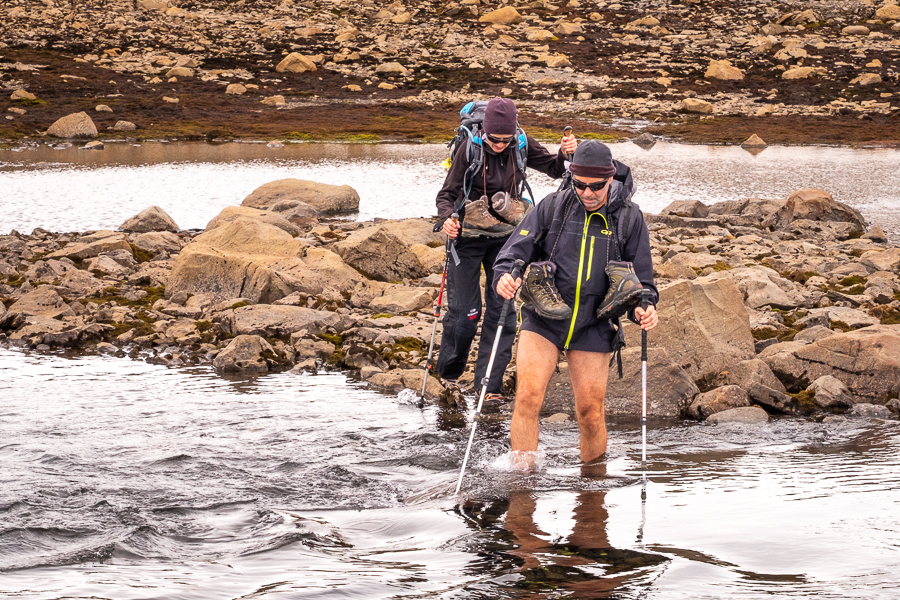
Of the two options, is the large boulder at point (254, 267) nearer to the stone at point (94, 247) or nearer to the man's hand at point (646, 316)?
the stone at point (94, 247)

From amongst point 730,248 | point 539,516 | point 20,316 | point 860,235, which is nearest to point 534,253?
point 539,516

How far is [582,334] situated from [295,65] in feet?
243

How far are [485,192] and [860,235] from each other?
14.4 meters

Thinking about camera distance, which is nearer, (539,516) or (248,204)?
(539,516)

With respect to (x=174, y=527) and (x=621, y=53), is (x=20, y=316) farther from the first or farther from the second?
(x=621, y=53)

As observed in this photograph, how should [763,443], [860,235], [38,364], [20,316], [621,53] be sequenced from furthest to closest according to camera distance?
[621,53] → [860,235] → [20,316] → [38,364] → [763,443]

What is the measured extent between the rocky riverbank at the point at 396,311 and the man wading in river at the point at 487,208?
920 millimetres

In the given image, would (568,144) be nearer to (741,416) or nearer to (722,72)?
(741,416)

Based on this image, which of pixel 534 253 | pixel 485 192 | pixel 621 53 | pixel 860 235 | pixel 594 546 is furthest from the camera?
pixel 621 53

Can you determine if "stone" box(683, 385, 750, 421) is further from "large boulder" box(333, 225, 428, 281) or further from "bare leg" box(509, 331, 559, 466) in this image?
"large boulder" box(333, 225, 428, 281)

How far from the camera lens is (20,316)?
12781 millimetres

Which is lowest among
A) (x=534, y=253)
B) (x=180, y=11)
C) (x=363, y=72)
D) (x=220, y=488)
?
(x=220, y=488)

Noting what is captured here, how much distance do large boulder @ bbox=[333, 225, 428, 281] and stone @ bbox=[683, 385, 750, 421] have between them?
21.2 ft

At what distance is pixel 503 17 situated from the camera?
Result: 9244 centimetres
